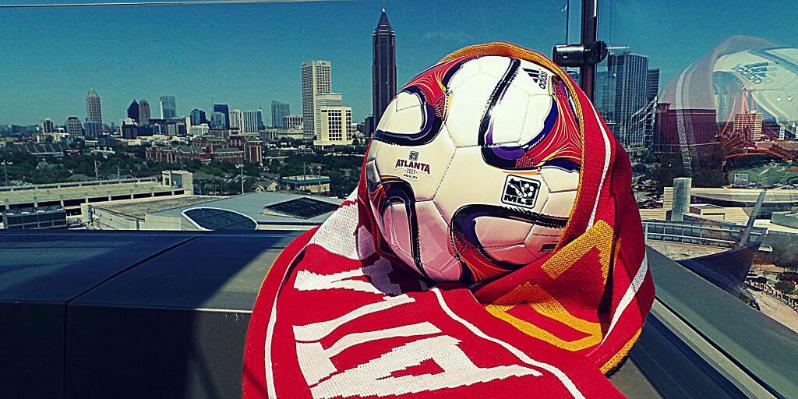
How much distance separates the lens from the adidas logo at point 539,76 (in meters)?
0.73

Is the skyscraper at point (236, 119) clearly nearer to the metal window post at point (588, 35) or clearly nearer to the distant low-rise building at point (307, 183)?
the distant low-rise building at point (307, 183)

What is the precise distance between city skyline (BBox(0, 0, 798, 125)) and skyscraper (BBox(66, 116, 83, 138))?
32 millimetres

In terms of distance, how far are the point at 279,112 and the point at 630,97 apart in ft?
5.40

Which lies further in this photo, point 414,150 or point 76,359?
point 76,359

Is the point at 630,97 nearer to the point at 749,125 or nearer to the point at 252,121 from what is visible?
the point at 749,125

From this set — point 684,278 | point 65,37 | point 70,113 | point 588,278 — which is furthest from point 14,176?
point 684,278

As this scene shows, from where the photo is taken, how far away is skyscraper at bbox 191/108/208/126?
2205mm

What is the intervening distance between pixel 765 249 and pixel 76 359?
3.63 feet

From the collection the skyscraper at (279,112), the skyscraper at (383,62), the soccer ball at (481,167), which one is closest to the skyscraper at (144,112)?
the skyscraper at (279,112)

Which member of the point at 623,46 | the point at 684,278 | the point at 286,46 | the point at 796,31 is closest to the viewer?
the point at 796,31

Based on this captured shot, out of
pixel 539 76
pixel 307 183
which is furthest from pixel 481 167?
pixel 307 183

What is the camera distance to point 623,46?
137cm

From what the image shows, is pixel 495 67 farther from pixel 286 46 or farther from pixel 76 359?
pixel 286 46

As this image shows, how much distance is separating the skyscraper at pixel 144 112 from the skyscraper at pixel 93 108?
16 centimetres
